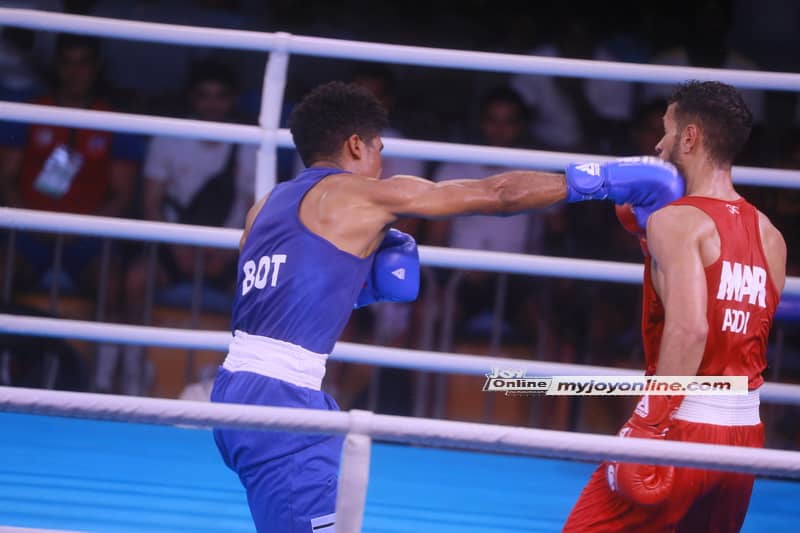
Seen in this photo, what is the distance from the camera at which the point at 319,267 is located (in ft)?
7.50

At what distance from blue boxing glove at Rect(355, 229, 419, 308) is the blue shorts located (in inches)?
13.8

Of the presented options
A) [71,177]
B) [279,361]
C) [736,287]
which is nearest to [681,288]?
[736,287]

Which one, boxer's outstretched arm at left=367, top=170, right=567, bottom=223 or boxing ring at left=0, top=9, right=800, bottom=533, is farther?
boxing ring at left=0, top=9, right=800, bottom=533

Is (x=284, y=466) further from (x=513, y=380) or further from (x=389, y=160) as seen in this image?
(x=389, y=160)

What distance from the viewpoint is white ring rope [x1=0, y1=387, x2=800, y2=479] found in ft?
4.96

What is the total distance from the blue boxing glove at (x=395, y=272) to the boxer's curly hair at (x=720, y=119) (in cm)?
76

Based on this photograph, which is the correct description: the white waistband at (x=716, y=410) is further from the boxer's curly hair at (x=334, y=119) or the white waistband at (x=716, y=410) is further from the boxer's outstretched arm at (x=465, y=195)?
the boxer's curly hair at (x=334, y=119)

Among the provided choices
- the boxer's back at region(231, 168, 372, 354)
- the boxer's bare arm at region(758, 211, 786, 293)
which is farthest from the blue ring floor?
the boxer's bare arm at region(758, 211, 786, 293)

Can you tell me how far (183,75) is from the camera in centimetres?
565

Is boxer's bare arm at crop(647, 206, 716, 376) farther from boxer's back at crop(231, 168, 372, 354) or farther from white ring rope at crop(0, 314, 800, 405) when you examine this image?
white ring rope at crop(0, 314, 800, 405)

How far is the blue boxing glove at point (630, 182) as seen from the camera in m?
2.28

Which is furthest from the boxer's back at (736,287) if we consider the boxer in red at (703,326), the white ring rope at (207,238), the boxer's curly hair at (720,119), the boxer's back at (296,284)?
the white ring rope at (207,238)

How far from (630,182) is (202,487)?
6.14 feet

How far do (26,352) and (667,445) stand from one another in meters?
3.56
